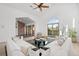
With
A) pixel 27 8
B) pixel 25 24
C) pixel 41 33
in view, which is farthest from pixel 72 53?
pixel 27 8

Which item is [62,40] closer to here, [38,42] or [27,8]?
[38,42]

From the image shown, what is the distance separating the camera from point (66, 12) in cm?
152

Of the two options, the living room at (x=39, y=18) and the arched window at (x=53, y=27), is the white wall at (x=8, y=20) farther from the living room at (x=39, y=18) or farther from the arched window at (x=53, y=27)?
the arched window at (x=53, y=27)

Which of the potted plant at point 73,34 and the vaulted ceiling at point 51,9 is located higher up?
the vaulted ceiling at point 51,9

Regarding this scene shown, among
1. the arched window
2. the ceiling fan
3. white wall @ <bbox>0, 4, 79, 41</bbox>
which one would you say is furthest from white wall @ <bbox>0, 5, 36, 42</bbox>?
the arched window

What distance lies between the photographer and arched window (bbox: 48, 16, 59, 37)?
59.5 inches

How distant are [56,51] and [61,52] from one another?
0.08 metres

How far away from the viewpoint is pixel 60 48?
4.97 ft

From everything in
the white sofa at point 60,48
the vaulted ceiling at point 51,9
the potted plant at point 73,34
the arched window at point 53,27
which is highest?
the vaulted ceiling at point 51,9

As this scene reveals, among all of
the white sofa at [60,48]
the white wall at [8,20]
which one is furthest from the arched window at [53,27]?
the white wall at [8,20]

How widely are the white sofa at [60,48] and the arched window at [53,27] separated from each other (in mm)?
128

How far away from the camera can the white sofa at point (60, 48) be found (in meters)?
1.50

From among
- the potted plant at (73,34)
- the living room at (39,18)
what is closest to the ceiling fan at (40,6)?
the living room at (39,18)

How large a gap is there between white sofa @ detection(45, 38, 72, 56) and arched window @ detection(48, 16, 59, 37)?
0.42ft
